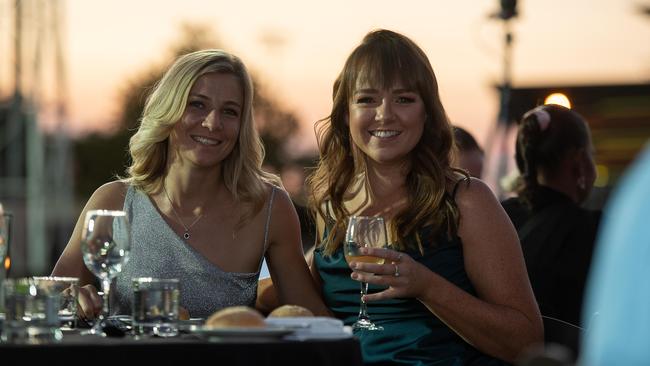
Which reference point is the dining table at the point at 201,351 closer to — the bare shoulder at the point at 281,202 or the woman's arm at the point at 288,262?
the woman's arm at the point at 288,262

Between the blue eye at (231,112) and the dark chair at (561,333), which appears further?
the blue eye at (231,112)

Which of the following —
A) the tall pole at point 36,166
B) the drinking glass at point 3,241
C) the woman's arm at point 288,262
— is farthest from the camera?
the tall pole at point 36,166

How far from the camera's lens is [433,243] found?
4027 millimetres

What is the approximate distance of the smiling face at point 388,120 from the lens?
160 inches

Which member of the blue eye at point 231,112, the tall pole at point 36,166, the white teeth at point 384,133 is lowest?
the tall pole at point 36,166

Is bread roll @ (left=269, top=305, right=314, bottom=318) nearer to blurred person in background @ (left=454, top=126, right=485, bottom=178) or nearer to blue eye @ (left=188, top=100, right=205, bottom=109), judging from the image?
blue eye @ (left=188, top=100, right=205, bottom=109)

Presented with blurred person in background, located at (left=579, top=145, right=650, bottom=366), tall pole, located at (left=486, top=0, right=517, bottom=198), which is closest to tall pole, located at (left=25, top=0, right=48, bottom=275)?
tall pole, located at (left=486, top=0, right=517, bottom=198)

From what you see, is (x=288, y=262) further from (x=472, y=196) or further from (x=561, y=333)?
(x=561, y=333)

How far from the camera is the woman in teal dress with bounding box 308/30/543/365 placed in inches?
152

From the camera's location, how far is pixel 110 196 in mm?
4602

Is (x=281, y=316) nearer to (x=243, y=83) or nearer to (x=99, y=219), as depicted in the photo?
(x=99, y=219)

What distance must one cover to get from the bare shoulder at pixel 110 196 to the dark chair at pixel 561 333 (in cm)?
167

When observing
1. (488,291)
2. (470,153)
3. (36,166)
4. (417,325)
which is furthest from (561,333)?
(36,166)

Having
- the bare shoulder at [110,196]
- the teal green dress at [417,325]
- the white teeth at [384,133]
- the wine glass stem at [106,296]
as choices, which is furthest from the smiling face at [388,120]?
the wine glass stem at [106,296]
